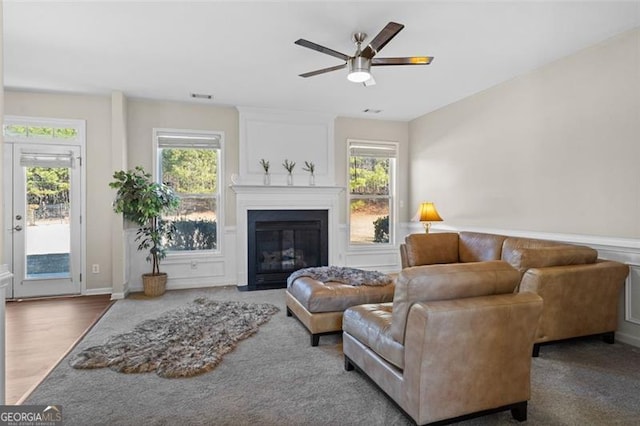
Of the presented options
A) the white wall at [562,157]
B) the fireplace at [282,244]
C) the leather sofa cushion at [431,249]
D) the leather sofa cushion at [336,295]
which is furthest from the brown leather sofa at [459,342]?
the fireplace at [282,244]

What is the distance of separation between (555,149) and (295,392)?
3.62m

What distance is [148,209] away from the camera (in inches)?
185

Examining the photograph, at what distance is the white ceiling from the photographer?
2.87 metres

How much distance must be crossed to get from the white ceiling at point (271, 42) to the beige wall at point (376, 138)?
50.7 inches

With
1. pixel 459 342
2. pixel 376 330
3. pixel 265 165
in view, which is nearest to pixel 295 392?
pixel 376 330

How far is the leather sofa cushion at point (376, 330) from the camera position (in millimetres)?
1975

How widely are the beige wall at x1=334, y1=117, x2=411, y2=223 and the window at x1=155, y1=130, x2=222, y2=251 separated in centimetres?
200

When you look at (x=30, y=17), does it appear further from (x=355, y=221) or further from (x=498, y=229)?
(x=498, y=229)

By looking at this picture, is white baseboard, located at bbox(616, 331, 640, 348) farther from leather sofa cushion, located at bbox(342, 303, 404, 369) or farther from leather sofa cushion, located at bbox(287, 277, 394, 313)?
leather sofa cushion, located at bbox(342, 303, 404, 369)

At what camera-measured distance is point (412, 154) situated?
21.3ft

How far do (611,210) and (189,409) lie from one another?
12.8 feet

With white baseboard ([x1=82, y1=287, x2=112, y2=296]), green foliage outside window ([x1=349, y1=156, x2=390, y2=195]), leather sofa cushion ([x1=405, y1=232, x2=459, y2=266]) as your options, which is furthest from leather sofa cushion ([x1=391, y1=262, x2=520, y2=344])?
white baseboard ([x1=82, y1=287, x2=112, y2=296])

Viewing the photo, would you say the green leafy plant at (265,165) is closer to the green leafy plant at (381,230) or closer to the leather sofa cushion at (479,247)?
the green leafy plant at (381,230)

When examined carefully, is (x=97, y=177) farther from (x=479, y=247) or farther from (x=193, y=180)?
(x=479, y=247)
